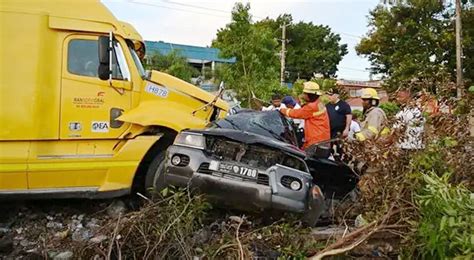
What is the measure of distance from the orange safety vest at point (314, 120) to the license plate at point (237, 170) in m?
1.79

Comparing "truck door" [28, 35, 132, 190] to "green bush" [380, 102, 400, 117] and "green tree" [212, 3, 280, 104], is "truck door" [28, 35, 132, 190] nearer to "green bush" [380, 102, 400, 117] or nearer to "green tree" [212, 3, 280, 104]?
"green bush" [380, 102, 400, 117]

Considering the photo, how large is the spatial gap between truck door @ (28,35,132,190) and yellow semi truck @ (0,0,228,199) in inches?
0.4

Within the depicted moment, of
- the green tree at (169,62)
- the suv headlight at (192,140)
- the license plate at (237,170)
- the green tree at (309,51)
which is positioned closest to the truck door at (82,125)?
the suv headlight at (192,140)

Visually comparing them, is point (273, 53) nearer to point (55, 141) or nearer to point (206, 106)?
point (206, 106)

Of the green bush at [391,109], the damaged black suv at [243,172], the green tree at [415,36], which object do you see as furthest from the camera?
the green tree at [415,36]

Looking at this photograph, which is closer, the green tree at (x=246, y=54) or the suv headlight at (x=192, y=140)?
the suv headlight at (x=192, y=140)

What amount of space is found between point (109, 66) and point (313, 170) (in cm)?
265

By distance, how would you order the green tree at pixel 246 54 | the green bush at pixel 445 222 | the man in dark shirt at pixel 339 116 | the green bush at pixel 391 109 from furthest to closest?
the green tree at pixel 246 54 < the man in dark shirt at pixel 339 116 < the green bush at pixel 391 109 < the green bush at pixel 445 222

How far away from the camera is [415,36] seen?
2422 centimetres

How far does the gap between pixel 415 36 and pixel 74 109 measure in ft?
72.7

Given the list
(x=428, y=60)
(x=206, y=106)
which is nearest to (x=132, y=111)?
(x=206, y=106)

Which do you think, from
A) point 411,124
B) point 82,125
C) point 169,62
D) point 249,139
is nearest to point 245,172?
point 249,139

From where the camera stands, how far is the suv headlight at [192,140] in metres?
4.67

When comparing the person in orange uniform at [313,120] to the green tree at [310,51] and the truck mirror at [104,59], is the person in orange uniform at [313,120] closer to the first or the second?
the truck mirror at [104,59]
